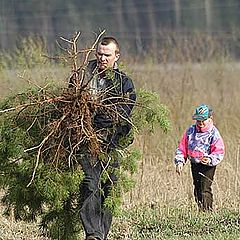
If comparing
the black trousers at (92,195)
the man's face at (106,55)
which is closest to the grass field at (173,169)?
the man's face at (106,55)

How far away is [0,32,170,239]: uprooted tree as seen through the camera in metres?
6.39

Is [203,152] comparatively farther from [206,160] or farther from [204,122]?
[204,122]

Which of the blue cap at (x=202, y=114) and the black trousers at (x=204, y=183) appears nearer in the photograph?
the blue cap at (x=202, y=114)

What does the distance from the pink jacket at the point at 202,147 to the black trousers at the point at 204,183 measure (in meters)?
0.14

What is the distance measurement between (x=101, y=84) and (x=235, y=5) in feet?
69.4

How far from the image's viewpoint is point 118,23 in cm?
2625

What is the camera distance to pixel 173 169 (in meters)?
11.0

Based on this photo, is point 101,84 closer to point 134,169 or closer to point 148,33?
point 134,169

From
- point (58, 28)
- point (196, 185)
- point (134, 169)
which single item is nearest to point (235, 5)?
point (58, 28)

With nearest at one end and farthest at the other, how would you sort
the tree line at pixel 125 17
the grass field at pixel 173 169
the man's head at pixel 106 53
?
1. the man's head at pixel 106 53
2. the grass field at pixel 173 169
3. the tree line at pixel 125 17

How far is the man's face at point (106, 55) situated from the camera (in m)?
6.83

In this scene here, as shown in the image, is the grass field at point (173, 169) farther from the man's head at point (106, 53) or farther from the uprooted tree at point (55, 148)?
the man's head at point (106, 53)

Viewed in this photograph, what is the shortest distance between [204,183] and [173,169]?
2112 millimetres

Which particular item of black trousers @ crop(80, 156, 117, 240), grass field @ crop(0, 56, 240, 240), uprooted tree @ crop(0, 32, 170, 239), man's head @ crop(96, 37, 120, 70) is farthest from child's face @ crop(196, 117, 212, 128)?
black trousers @ crop(80, 156, 117, 240)
